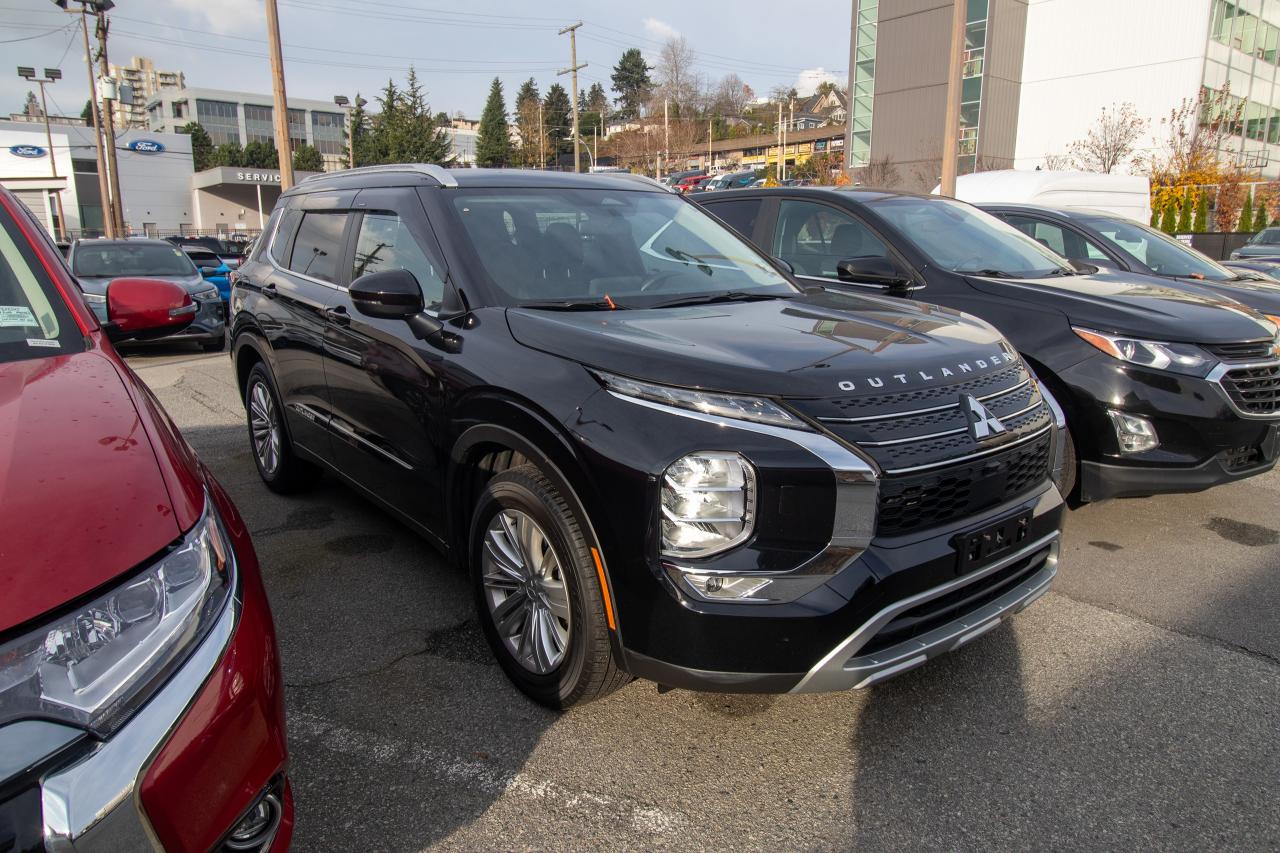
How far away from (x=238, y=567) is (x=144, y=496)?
9.8 inches

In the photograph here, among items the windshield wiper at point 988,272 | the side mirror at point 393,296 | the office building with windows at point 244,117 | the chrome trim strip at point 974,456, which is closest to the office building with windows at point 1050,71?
the windshield wiper at point 988,272

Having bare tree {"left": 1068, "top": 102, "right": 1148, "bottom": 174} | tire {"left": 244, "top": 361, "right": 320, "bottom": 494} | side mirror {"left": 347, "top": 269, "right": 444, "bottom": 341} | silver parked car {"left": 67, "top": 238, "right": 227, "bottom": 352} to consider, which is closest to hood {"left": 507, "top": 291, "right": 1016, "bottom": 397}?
side mirror {"left": 347, "top": 269, "right": 444, "bottom": 341}

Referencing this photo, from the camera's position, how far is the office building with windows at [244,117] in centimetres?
9081

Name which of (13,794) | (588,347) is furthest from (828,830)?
(13,794)

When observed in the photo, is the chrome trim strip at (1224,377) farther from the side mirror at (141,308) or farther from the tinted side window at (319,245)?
the side mirror at (141,308)

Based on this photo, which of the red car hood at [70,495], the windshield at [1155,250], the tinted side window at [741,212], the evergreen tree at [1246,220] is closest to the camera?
the red car hood at [70,495]

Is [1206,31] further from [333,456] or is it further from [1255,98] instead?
[333,456]

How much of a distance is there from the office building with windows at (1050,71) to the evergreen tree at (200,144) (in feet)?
217

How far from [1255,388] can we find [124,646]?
189 inches

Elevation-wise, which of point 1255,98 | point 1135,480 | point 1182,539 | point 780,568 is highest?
point 1255,98

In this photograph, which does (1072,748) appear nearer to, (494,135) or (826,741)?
(826,741)

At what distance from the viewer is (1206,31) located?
37031 millimetres

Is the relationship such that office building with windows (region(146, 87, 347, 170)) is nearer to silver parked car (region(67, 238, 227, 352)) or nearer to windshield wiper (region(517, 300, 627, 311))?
silver parked car (region(67, 238, 227, 352))

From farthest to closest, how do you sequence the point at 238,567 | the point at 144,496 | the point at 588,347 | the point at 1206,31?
the point at 1206,31, the point at 588,347, the point at 238,567, the point at 144,496
